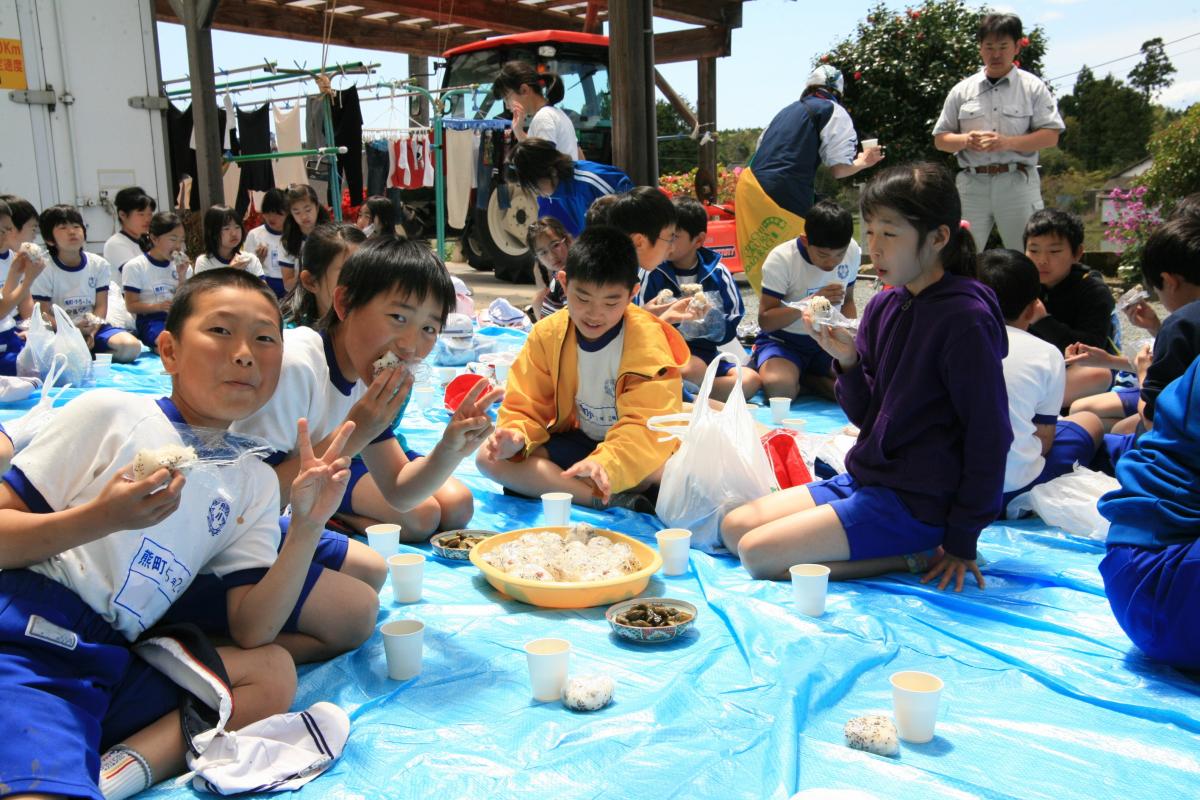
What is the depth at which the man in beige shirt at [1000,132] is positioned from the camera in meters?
5.68

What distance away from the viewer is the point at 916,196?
272cm

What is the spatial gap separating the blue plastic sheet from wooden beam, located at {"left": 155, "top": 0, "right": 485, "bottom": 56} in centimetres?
991

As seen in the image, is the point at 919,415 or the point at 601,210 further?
the point at 601,210

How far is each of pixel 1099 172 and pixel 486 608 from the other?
25.5 m

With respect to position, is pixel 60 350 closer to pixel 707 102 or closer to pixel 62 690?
pixel 62 690

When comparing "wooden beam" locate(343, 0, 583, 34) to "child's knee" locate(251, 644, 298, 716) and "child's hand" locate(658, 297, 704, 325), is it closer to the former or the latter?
"child's hand" locate(658, 297, 704, 325)

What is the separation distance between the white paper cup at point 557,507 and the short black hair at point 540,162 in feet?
9.62

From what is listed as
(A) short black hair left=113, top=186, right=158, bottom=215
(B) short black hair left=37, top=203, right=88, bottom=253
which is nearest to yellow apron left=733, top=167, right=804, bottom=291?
(A) short black hair left=113, top=186, right=158, bottom=215

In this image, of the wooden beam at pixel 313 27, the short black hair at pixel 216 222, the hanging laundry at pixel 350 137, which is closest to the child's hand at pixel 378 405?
the short black hair at pixel 216 222

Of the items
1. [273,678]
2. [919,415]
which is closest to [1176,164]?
[919,415]

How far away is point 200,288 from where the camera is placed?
1989 millimetres

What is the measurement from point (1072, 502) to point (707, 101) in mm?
9791

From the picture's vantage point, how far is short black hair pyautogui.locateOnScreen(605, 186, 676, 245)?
4.47 metres

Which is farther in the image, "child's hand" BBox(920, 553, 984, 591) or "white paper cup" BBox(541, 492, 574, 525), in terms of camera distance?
"white paper cup" BBox(541, 492, 574, 525)
